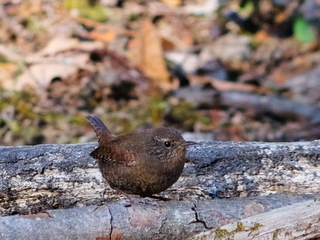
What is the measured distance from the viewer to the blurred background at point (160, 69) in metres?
5.57

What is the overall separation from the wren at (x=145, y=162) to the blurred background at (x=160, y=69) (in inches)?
85.0

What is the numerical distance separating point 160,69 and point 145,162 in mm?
3495

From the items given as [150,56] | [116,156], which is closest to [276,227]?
[116,156]

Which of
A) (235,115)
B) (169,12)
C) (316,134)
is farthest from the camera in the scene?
(169,12)

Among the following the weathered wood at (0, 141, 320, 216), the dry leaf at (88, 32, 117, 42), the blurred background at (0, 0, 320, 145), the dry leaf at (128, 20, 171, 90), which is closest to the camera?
the weathered wood at (0, 141, 320, 216)

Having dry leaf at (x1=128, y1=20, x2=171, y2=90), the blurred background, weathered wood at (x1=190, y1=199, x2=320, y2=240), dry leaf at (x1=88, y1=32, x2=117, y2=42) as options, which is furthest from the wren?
dry leaf at (x1=88, y1=32, x2=117, y2=42)

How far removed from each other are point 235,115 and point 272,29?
2459 millimetres

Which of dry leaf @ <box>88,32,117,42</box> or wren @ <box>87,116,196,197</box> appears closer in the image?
wren @ <box>87,116,196,197</box>

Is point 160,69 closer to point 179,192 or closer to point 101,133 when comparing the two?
point 101,133

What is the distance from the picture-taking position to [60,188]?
3.04 meters

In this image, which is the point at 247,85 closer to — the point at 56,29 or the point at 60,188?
the point at 56,29

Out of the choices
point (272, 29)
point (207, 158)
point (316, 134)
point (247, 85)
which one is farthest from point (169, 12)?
point (207, 158)

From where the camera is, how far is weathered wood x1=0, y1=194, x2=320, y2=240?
2.60 metres

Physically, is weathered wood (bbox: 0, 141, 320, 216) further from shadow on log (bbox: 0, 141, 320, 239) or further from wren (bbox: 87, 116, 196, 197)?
wren (bbox: 87, 116, 196, 197)
